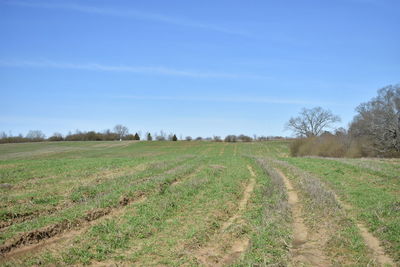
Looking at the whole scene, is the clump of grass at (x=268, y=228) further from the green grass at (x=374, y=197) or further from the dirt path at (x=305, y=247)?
the green grass at (x=374, y=197)

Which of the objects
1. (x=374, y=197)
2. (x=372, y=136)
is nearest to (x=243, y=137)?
(x=372, y=136)

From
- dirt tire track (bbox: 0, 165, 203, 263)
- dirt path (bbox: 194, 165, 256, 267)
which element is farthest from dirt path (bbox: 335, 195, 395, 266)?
dirt tire track (bbox: 0, 165, 203, 263)

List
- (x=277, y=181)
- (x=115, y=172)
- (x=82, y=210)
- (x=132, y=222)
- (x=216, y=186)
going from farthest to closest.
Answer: (x=115, y=172)
(x=277, y=181)
(x=216, y=186)
(x=82, y=210)
(x=132, y=222)

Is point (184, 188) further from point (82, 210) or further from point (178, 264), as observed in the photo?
point (178, 264)

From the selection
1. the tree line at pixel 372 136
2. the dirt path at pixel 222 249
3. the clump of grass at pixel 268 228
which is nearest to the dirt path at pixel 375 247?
the clump of grass at pixel 268 228

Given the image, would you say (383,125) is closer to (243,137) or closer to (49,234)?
(49,234)

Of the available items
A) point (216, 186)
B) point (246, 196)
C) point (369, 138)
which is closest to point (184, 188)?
point (216, 186)

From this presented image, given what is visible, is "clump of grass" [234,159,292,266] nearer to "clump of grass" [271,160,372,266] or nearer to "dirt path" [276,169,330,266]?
"dirt path" [276,169,330,266]

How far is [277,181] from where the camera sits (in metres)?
17.6

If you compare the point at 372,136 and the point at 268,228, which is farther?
the point at 372,136

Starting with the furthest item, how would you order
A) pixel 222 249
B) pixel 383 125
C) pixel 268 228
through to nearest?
pixel 383 125 < pixel 268 228 < pixel 222 249

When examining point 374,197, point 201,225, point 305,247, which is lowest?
point 305,247

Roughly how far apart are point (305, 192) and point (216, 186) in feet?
14.1

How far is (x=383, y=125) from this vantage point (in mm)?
49000
